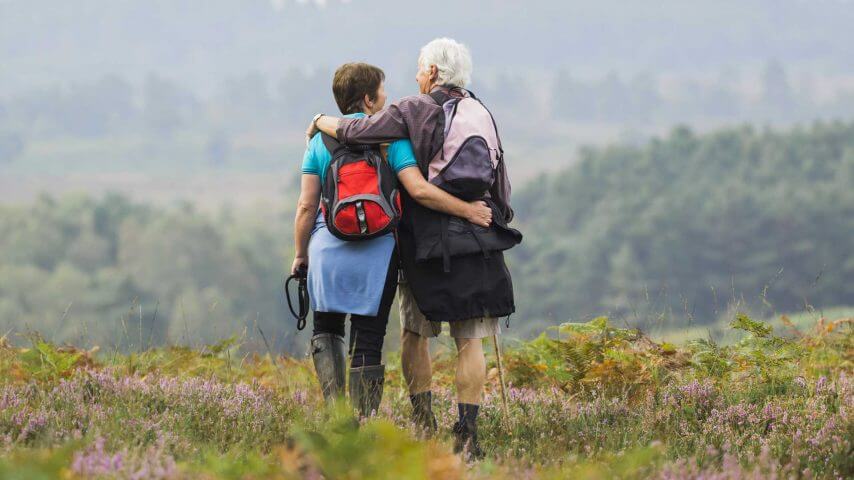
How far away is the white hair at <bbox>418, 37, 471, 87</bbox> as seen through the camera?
5043mm

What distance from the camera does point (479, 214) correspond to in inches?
193

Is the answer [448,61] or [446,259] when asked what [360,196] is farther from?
[448,61]

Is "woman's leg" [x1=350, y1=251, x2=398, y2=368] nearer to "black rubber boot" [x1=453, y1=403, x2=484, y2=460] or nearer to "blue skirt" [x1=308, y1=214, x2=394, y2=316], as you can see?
"blue skirt" [x1=308, y1=214, x2=394, y2=316]

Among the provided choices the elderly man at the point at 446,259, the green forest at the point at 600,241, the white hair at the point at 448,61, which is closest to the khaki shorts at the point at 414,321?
the elderly man at the point at 446,259

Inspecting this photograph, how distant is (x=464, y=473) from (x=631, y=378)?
2.73 metres

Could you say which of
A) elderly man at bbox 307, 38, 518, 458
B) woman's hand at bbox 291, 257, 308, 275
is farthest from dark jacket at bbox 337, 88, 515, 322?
woman's hand at bbox 291, 257, 308, 275

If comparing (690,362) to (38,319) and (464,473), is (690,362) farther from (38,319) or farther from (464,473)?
(38,319)

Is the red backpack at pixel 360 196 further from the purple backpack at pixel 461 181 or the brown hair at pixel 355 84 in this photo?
the brown hair at pixel 355 84

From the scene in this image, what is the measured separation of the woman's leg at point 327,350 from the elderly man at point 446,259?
0.47 m

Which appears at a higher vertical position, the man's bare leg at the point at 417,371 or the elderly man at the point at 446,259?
the elderly man at the point at 446,259

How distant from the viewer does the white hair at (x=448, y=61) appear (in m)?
5.04

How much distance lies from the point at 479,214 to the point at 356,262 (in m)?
0.64

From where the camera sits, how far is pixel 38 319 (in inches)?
3538

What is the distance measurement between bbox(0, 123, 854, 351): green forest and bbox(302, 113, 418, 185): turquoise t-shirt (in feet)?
266
